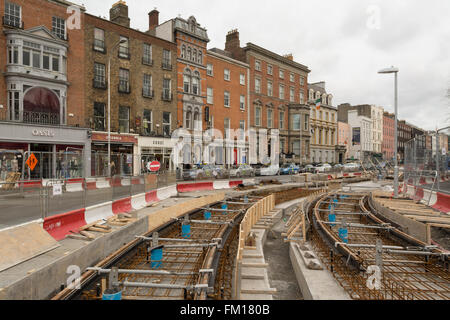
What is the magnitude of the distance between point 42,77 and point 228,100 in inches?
993

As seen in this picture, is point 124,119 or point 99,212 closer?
point 99,212

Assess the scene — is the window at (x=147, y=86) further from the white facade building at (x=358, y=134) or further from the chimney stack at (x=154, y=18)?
the white facade building at (x=358, y=134)

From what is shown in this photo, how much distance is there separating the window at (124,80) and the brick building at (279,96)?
2161 centimetres

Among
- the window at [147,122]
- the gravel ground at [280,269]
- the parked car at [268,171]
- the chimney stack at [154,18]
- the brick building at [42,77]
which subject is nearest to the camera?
the gravel ground at [280,269]

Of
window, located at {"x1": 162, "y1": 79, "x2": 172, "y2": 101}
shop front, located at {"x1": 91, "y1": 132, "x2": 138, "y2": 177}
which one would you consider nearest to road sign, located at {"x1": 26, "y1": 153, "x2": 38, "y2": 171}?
shop front, located at {"x1": 91, "y1": 132, "x2": 138, "y2": 177}

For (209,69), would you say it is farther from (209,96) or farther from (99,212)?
(99,212)

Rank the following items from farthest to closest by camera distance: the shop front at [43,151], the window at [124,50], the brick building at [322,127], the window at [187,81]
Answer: the brick building at [322,127] < the window at [187,81] < the window at [124,50] < the shop front at [43,151]

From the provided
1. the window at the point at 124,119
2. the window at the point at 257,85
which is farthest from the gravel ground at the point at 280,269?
the window at the point at 257,85

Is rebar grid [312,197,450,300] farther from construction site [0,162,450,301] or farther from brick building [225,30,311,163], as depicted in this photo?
brick building [225,30,311,163]

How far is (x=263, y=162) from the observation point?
5028cm

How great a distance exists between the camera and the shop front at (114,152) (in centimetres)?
1603

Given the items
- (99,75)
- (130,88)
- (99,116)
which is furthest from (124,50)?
(99,116)

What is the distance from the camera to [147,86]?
34.5m
